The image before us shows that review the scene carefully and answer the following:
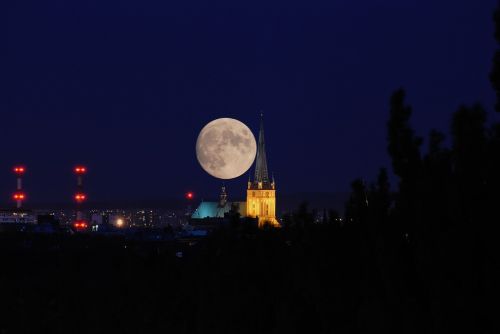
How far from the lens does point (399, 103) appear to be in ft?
62.8

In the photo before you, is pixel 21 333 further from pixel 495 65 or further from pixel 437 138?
pixel 495 65

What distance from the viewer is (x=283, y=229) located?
3067 centimetres

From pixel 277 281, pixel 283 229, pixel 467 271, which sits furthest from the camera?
pixel 283 229

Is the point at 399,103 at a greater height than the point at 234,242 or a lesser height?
greater

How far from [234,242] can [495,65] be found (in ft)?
49.0

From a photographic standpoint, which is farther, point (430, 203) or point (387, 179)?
point (387, 179)

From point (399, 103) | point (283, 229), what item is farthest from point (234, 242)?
→ point (399, 103)

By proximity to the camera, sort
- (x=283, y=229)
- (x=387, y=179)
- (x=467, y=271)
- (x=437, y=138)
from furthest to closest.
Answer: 1. (x=283, y=229)
2. (x=387, y=179)
3. (x=437, y=138)
4. (x=467, y=271)

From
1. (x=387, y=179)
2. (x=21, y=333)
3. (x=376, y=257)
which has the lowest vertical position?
(x=21, y=333)

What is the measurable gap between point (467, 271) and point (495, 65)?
3.49 m

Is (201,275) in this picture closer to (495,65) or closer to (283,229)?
(283,229)

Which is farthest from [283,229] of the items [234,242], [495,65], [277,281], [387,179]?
[495,65]

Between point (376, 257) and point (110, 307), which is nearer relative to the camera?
point (376, 257)

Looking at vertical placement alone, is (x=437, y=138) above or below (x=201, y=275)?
above
